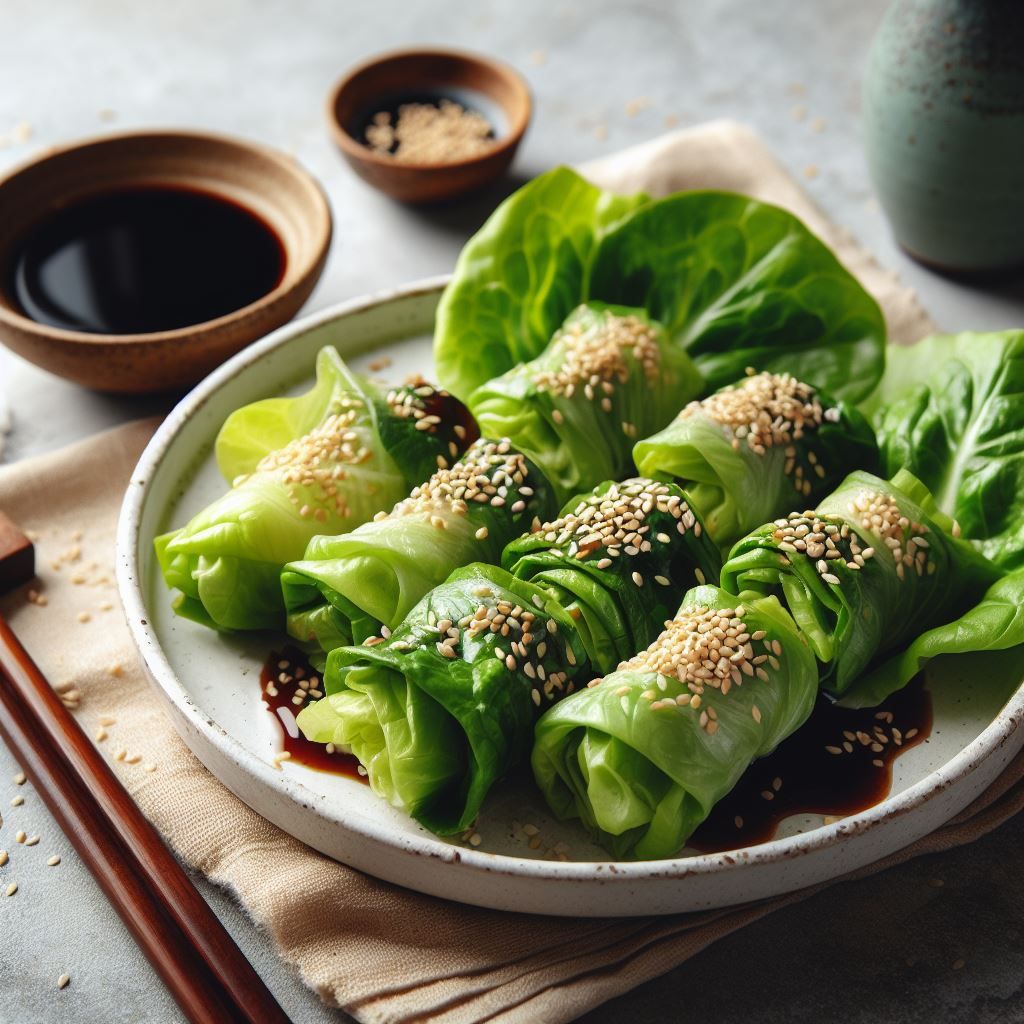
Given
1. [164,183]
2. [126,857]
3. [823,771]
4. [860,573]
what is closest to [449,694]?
[126,857]

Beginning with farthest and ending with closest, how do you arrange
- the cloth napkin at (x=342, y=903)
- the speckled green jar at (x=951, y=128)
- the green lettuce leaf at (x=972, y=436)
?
the speckled green jar at (x=951, y=128) < the green lettuce leaf at (x=972, y=436) < the cloth napkin at (x=342, y=903)

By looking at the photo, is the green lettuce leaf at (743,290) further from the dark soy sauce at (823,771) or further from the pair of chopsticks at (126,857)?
the pair of chopsticks at (126,857)

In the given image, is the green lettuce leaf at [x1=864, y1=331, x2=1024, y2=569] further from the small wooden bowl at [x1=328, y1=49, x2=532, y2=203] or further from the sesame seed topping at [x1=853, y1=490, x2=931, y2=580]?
the small wooden bowl at [x1=328, y1=49, x2=532, y2=203]

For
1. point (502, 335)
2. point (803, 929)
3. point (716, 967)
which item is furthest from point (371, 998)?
point (502, 335)

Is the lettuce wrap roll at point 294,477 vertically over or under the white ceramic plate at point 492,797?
over

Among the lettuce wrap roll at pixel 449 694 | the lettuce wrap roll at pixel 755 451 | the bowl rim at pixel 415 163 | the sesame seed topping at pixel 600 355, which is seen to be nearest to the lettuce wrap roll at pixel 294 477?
the sesame seed topping at pixel 600 355

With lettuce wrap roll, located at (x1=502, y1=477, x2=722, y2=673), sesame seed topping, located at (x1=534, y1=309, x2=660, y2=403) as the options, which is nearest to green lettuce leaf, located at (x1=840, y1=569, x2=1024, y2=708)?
lettuce wrap roll, located at (x1=502, y1=477, x2=722, y2=673)
